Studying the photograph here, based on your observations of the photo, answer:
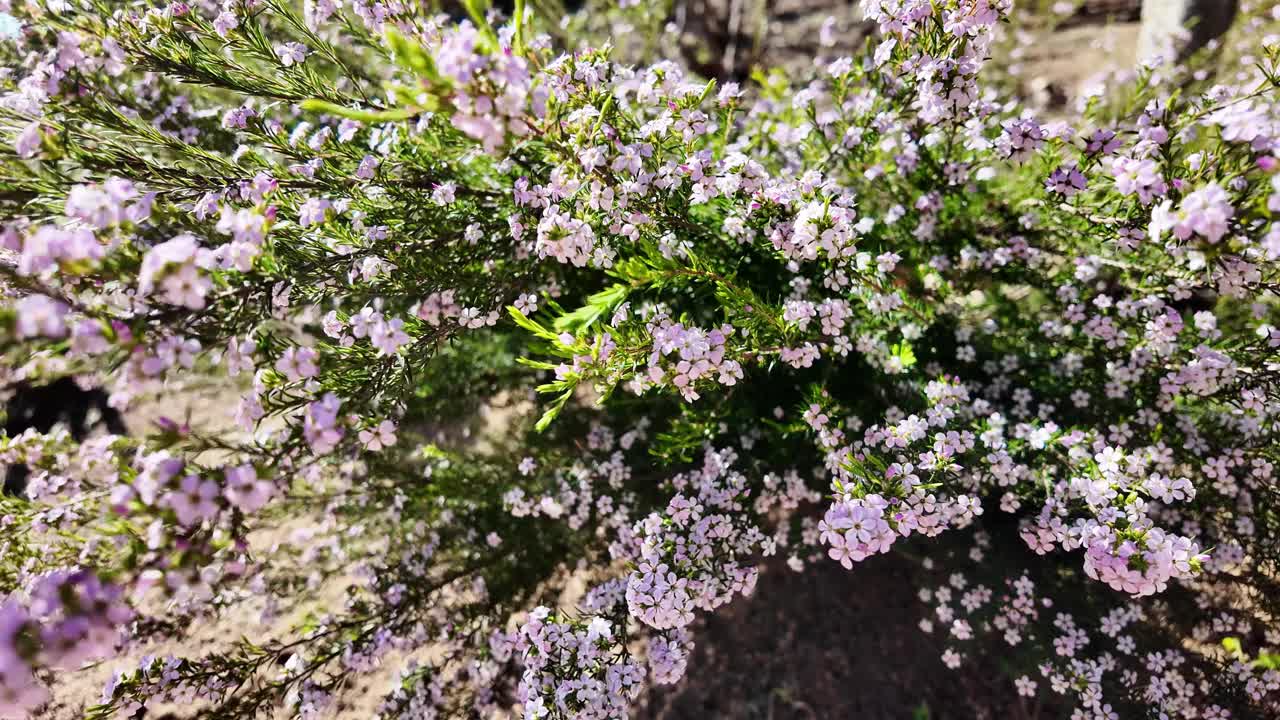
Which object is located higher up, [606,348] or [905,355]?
[606,348]

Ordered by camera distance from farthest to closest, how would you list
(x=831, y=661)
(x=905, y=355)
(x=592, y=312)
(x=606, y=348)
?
(x=831, y=661) → (x=905, y=355) → (x=592, y=312) → (x=606, y=348)

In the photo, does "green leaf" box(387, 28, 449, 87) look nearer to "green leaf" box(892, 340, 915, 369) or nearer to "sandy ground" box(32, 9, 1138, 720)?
"green leaf" box(892, 340, 915, 369)

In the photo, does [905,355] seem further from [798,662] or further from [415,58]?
[415,58]

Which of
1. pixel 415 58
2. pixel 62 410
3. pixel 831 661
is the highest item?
pixel 415 58

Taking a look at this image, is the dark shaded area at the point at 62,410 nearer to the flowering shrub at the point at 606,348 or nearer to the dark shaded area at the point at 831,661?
the flowering shrub at the point at 606,348

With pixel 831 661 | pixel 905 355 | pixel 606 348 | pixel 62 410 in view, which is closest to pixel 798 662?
pixel 831 661

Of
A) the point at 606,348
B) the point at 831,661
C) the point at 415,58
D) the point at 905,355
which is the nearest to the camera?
the point at 415,58

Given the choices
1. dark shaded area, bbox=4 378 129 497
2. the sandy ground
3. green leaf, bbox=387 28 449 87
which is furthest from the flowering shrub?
dark shaded area, bbox=4 378 129 497
